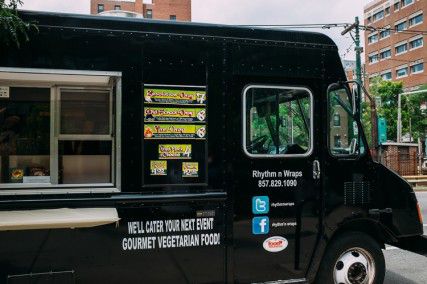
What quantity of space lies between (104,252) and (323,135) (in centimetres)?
250

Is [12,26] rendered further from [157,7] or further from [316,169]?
[157,7]

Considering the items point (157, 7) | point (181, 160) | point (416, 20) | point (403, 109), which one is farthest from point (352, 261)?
point (416, 20)

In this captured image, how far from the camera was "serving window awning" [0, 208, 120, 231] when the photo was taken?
3754mm

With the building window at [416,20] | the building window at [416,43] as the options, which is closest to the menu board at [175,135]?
the building window at [416,43]

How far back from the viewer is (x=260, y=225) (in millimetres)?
4559

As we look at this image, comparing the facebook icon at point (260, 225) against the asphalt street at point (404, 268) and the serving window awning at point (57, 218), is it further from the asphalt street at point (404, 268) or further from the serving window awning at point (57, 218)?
the asphalt street at point (404, 268)

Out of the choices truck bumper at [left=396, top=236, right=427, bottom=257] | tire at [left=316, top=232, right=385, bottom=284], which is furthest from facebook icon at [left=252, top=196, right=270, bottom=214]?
truck bumper at [left=396, top=236, right=427, bottom=257]

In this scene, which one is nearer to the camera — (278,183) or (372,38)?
(278,183)

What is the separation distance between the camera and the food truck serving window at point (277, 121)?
4.58 metres

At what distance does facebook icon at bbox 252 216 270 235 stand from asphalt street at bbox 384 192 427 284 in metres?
2.40

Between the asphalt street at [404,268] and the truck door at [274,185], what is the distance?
6.80 ft

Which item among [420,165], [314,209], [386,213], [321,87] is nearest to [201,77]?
[321,87]

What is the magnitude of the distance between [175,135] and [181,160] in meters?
0.24

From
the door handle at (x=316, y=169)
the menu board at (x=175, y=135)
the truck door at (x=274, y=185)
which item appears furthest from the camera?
the door handle at (x=316, y=169)
